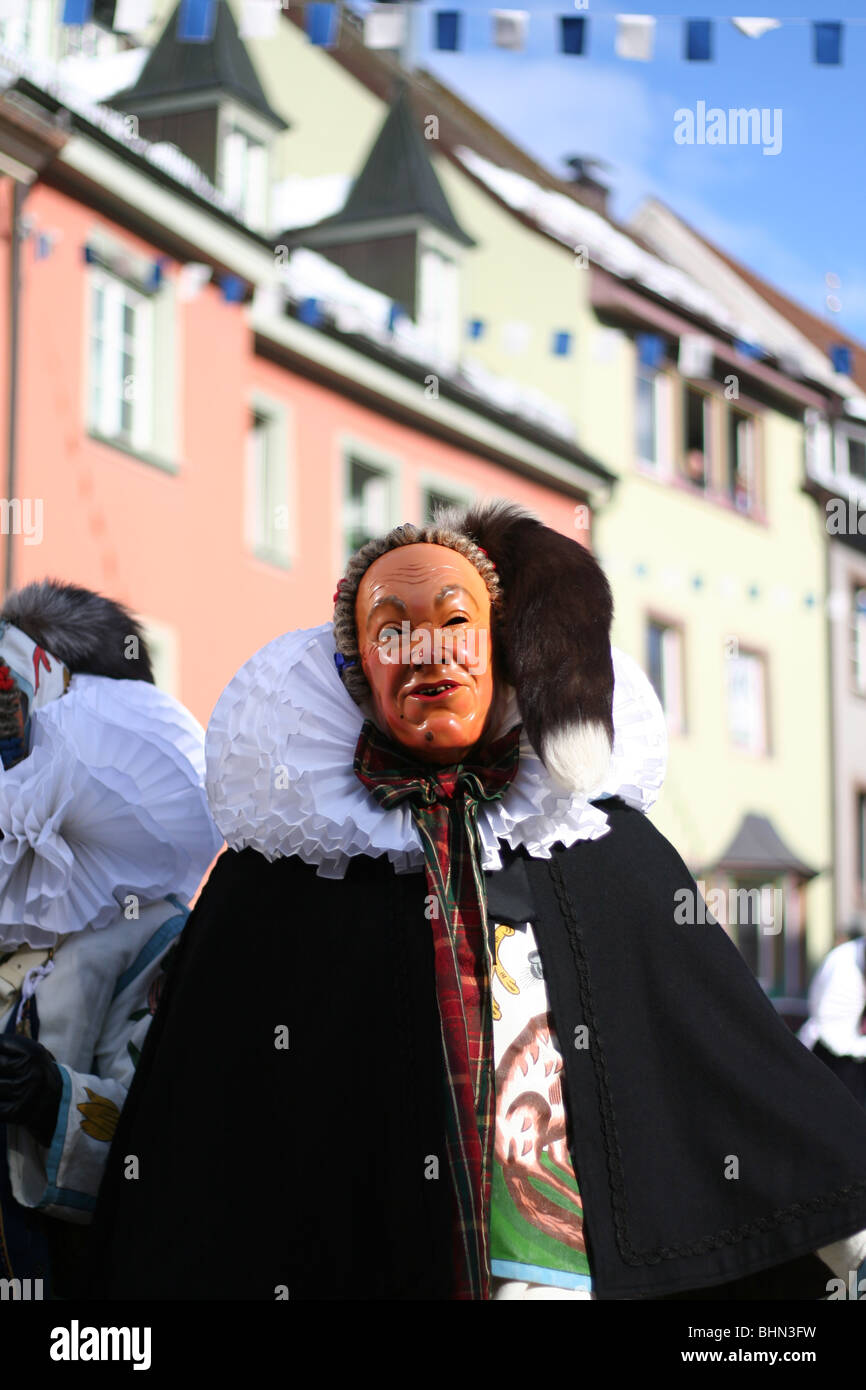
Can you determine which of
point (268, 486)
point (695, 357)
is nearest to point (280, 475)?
point (268, 486)

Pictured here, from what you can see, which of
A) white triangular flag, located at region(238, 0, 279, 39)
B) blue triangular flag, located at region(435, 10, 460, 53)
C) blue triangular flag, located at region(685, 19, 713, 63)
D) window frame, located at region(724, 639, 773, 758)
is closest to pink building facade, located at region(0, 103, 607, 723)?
white triangular flag, located at region(238, 0, 279, 39)

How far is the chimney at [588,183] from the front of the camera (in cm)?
1875

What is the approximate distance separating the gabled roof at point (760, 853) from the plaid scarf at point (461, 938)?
1486 centimetres

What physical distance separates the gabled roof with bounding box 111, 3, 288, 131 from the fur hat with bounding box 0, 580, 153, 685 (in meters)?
9.67

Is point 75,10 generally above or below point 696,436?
below

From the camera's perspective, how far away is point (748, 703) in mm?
18375

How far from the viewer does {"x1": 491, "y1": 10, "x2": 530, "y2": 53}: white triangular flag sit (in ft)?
19.7

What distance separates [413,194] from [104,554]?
203 inches

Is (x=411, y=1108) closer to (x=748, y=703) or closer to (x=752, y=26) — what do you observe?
(x=752, y=26)

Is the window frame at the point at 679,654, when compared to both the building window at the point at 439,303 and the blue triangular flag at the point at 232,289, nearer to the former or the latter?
the building window at the point at 439,303

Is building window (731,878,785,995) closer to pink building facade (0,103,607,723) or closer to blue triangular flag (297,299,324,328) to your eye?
pink building facade (0,103,607,723)

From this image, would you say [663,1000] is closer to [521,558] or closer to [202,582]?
[521,558]

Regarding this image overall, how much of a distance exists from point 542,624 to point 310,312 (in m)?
10.1

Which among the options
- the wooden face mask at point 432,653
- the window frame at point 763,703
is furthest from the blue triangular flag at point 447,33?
the window frame at point 763,703
